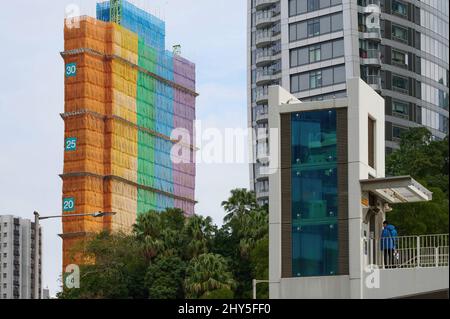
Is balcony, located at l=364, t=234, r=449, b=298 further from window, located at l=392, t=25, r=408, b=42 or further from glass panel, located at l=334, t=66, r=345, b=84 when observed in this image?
window, located at l=392, t=25, r=408, b=42

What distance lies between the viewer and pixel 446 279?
1660 inches

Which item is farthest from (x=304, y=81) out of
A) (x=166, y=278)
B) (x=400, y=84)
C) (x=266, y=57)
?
(x=166, y=278)

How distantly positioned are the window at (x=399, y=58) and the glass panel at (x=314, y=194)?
333 feet

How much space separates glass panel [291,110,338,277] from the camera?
47969mm

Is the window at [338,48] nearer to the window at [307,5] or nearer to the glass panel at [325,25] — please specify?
the glass panel at [325,25]

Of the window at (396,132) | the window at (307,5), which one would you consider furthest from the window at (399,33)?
the window at (396,132)

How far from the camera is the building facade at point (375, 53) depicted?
148 meters

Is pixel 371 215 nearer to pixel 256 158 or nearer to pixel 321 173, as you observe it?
pixel 321 173

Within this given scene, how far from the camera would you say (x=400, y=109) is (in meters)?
148

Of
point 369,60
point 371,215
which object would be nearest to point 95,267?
point 369,60

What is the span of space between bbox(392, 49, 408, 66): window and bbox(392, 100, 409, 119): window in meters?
5.09

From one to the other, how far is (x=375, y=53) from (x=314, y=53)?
24.6 feet

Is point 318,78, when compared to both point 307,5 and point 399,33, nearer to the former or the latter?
point 307,5

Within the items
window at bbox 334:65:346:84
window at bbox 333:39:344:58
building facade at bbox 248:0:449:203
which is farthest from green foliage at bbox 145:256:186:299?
window at bbox 333:39:344:58
